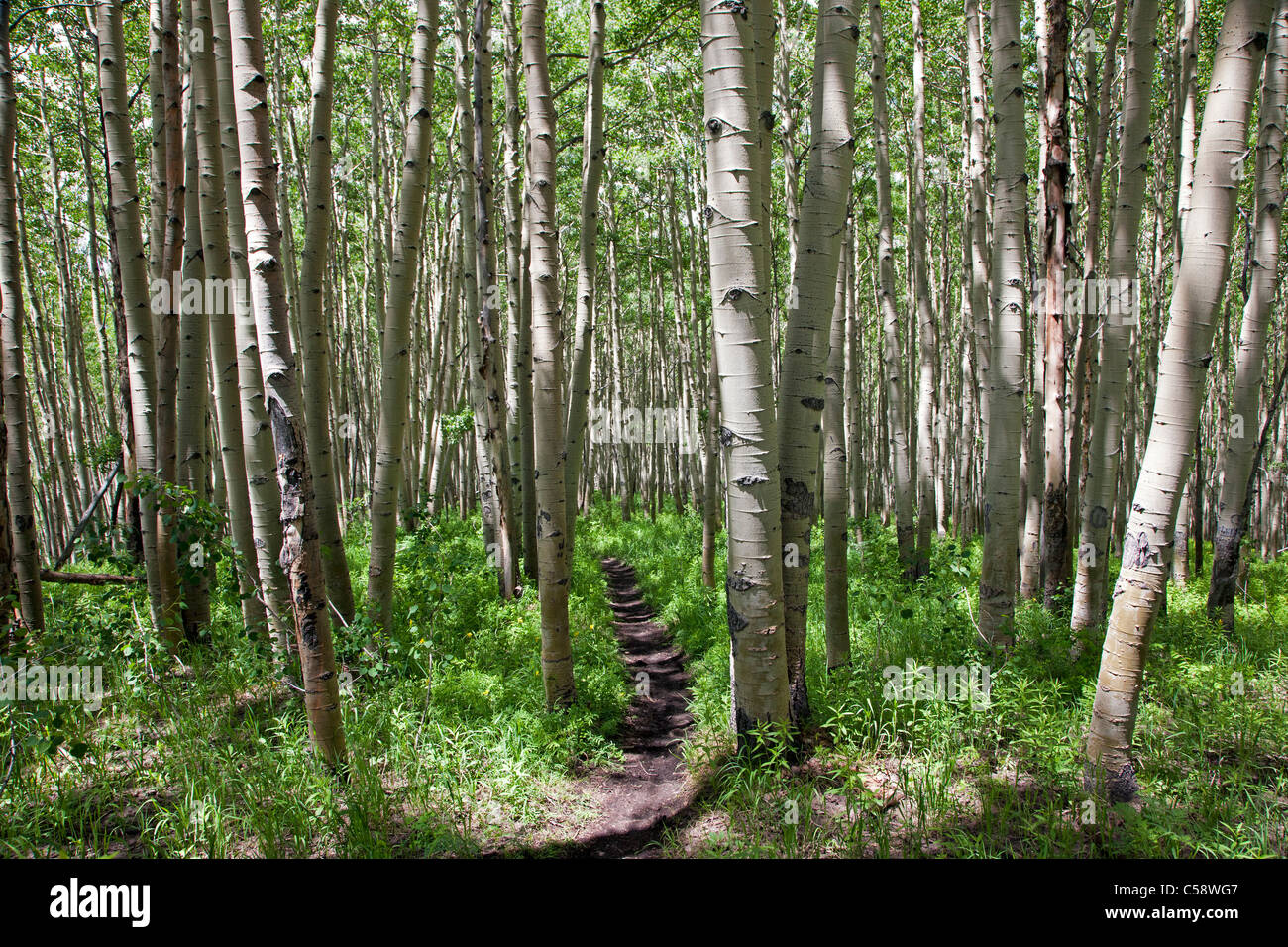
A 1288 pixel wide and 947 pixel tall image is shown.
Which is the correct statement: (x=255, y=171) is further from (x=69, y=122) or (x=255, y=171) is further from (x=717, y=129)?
(x=69, y=122)

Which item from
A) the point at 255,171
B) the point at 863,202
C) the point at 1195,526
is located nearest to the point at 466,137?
the point at 255,171

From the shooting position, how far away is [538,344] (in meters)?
4.58

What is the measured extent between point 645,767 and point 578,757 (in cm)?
43

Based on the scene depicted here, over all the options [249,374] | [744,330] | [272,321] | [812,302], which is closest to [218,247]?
[249,374]

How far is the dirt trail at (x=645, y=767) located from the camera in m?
3.59

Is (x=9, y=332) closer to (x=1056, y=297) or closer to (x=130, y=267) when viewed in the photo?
(x=130, y=267)

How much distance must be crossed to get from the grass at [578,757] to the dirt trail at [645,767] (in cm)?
15

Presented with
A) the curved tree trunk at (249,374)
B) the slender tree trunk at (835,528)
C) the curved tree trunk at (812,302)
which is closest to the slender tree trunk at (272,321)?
the curved tree trunk at (249,374)

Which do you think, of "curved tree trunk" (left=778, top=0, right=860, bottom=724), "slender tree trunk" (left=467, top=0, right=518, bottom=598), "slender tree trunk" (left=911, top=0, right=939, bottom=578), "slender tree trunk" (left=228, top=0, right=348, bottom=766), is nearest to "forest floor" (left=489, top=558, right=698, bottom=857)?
"curved tree trunk" (left=778, top=0, right=860, bottom=724)

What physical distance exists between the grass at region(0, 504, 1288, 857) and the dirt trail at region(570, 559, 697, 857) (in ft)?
Answer: 0.48

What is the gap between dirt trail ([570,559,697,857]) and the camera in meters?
3.59

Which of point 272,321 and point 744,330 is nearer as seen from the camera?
point 272,321

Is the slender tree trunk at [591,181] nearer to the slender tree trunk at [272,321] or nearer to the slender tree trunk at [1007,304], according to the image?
the slender tree trunk at [272,321]

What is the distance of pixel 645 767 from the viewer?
4453 millimetres
